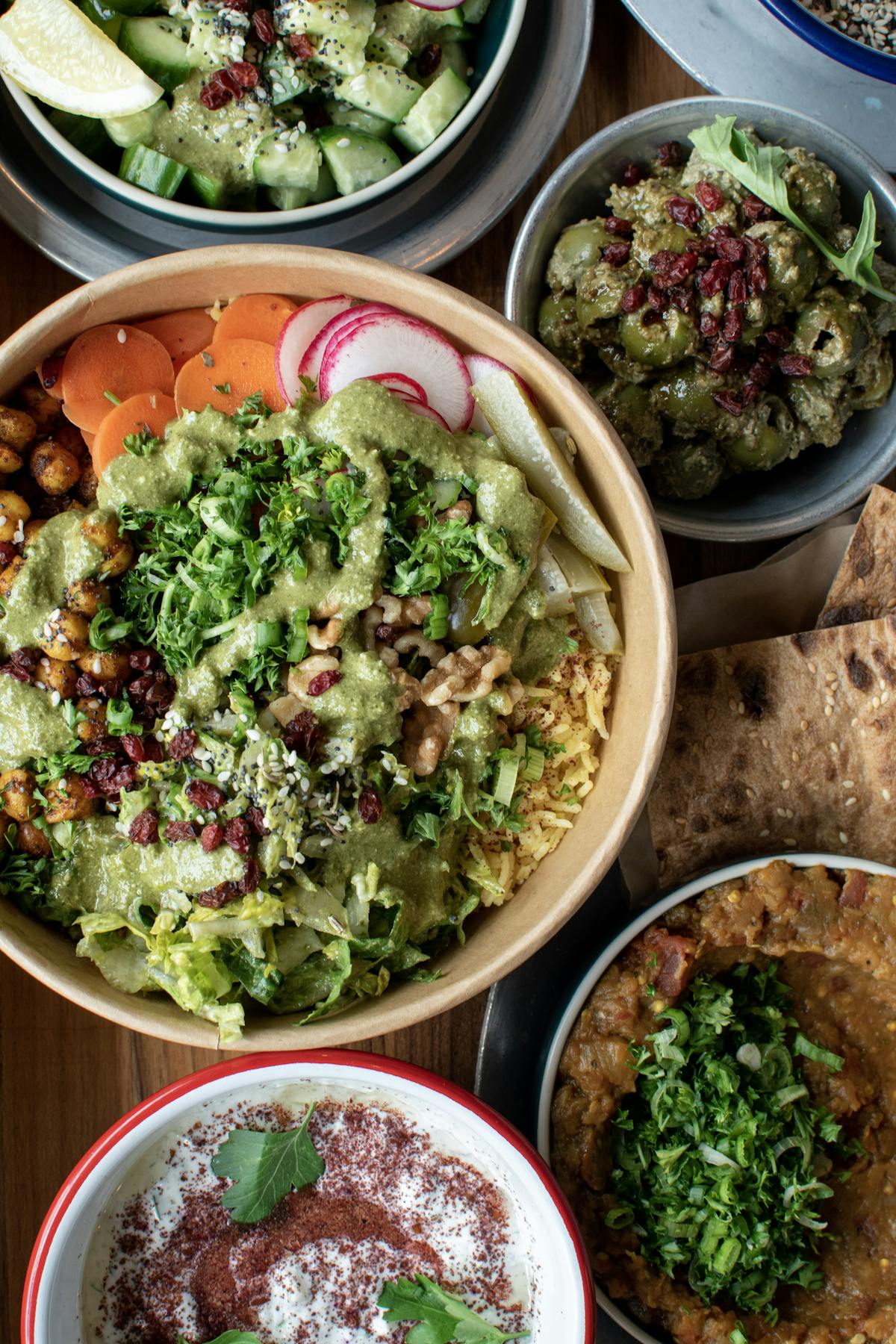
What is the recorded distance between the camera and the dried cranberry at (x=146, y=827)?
2188 millimetres

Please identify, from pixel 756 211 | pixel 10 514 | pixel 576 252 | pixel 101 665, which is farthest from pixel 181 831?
pixel 756 211

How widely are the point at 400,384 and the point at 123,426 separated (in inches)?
21.2

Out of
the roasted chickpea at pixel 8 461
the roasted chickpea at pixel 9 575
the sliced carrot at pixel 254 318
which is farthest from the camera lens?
the sliced carrot at pixel 254 318

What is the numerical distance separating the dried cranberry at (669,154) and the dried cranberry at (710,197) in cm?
17

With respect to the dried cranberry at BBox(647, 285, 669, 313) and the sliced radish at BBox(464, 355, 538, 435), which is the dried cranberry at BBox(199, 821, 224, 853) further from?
the dried cranberry at BBox(647, 285, 669, 313)

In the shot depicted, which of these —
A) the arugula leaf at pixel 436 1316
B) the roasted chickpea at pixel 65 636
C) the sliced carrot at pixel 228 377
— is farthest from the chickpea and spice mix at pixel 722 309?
the arugula leaf at pixel 436 1316

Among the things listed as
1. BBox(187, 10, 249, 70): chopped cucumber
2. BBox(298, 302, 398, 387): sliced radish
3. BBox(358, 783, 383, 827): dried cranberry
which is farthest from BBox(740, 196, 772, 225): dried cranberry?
BBox(358, 783, 383, 827): dried cranberry

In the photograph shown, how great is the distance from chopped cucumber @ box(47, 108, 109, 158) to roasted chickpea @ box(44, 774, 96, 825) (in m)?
1.35

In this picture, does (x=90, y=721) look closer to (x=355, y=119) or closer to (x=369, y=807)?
(x=369, y=807)

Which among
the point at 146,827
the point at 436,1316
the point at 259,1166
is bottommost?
the point at 436,1316

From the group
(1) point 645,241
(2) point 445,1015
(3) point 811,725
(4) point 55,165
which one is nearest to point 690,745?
(3) point 811,725

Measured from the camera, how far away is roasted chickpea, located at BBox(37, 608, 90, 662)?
2164 mm

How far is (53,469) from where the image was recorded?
7.77 ft

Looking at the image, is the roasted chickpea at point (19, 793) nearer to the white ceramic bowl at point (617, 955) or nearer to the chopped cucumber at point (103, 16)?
the white ceramic bowl at point (617, 955)
